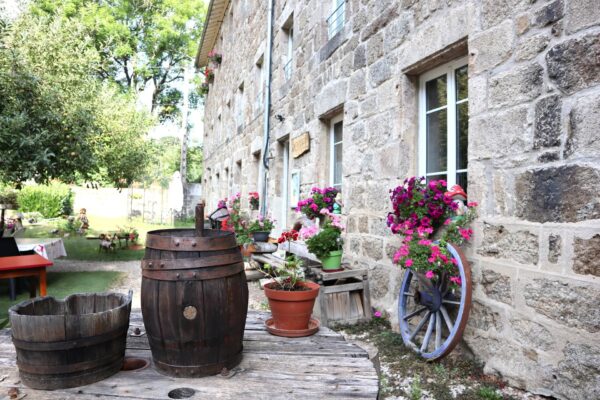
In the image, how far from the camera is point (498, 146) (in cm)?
276

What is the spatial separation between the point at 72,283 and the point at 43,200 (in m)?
13.8

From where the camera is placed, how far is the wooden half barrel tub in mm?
1650

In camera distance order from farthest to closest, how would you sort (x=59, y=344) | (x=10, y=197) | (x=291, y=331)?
(x=10, y=197) < (x=291, y=331) < (x=59, y=344)

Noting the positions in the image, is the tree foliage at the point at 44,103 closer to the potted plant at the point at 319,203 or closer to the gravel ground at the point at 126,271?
the gravel ground at the point at 126,271

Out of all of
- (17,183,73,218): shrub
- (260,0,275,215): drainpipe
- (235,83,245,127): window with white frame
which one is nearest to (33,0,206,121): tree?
(17,183,73,218): shrub

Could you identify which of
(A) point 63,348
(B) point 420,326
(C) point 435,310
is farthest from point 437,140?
(A) point 63,348

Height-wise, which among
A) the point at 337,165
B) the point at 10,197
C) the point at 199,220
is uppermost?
the point at 337,165

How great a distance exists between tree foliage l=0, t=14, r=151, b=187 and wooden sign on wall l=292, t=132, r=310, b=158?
337cm

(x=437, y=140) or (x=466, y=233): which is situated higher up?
(x=437, y=140)

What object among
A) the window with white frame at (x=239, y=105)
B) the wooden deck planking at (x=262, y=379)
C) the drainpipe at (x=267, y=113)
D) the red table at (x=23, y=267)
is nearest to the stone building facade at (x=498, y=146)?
the wooden deck planking at (x=262, y=379)

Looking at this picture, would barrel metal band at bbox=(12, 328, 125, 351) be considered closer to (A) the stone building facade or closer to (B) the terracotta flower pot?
(B) the terracotta flower pot

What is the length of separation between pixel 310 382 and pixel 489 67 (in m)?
2.35

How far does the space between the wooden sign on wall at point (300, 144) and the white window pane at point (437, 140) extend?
2.38 m

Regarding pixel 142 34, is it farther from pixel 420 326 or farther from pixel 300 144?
pixel 420 326
